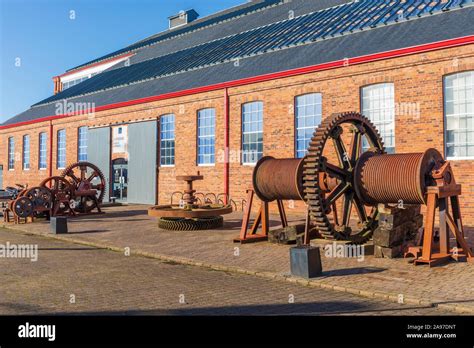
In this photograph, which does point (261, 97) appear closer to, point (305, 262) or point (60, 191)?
point (60, 191)

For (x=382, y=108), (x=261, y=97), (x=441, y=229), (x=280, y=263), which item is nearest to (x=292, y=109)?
(x=261, y=97)

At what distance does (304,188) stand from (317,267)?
288 cm

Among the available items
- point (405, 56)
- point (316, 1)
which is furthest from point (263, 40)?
point (405, 56)

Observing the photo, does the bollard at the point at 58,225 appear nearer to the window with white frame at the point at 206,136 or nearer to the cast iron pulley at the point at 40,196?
the cast iron pulley at the point at 40,196

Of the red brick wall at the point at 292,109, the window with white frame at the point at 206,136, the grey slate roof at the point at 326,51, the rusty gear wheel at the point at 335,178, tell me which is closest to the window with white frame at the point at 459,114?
the red brick wall at the point at 292,109

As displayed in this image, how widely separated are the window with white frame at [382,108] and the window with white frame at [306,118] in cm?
192

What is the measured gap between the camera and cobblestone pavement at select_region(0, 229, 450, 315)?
19.2 feet

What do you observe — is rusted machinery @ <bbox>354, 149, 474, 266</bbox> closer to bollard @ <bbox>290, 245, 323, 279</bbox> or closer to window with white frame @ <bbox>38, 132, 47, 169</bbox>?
bollard @ <bbox>290, 245, 323, 279</bbox>

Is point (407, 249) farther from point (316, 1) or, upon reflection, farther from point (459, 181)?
point (316, 1)

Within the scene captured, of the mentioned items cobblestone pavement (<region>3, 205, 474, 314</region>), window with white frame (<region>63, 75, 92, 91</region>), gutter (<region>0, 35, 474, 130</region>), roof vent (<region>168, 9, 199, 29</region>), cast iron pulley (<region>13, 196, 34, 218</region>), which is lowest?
cobblestone pavement (<region>3, 205, 474, 314</region>)

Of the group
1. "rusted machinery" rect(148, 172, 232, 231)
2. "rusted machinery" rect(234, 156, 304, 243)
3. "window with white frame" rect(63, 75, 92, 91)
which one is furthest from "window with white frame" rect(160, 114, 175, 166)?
"window with white frame" rect(63, 75, 92, 91)

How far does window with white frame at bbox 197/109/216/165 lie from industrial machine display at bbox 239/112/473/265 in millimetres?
9294

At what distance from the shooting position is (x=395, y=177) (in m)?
9.27

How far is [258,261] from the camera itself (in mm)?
9133
